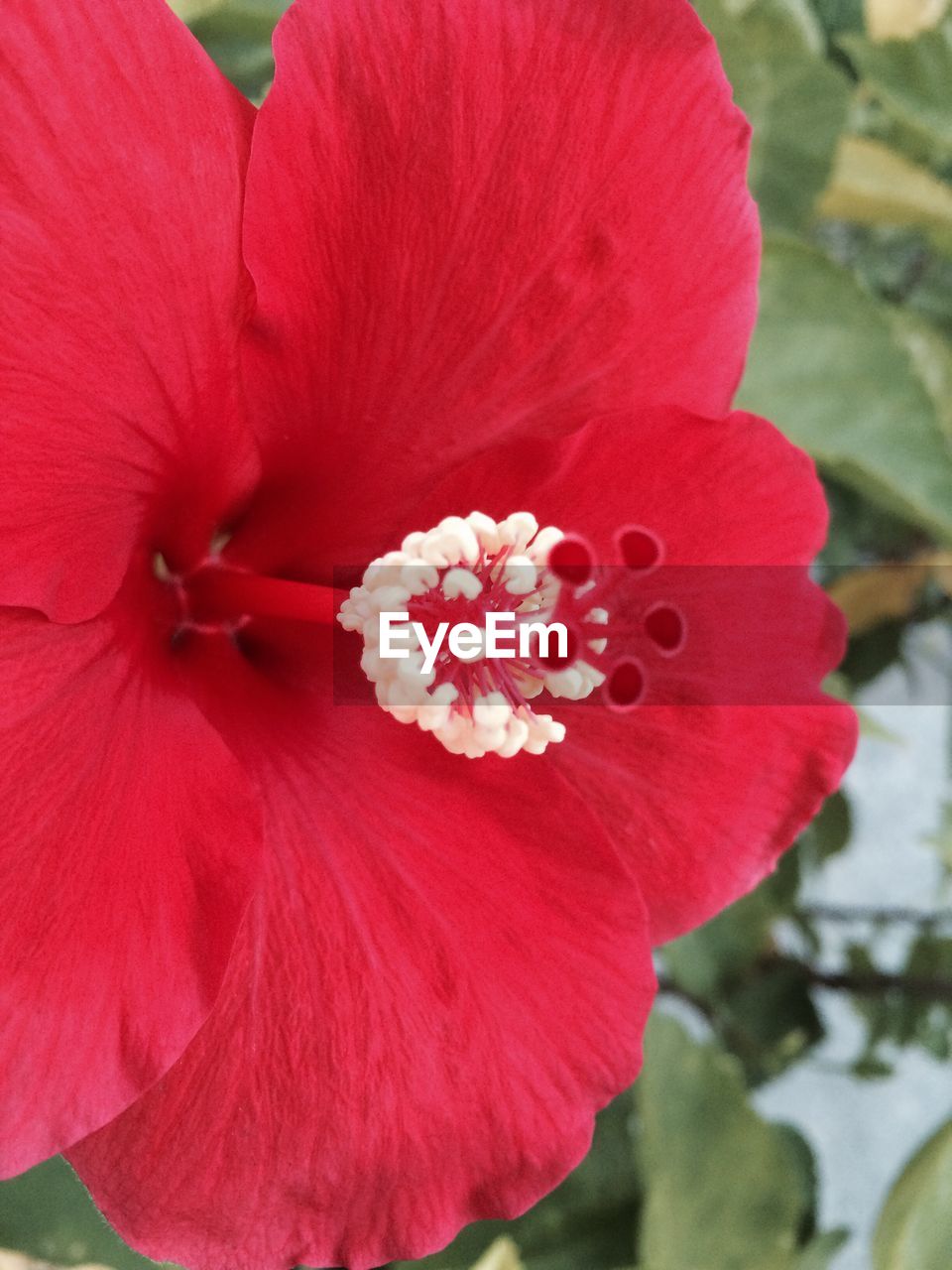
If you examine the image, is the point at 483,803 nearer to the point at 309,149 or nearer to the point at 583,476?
the point at 583,476

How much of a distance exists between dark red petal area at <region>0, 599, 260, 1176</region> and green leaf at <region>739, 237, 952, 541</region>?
0.52 metres

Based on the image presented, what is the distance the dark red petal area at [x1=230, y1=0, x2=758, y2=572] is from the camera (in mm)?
465

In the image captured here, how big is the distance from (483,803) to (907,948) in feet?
2.49

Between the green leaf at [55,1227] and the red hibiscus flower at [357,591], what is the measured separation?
0.10 meters

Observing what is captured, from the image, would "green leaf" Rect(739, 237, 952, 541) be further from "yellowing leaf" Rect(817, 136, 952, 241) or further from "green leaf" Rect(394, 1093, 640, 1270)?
"green leaf" Rect(394, 1093, 640, 1270)

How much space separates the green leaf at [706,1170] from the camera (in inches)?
32.6

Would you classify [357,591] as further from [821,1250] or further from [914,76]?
[821,1250]

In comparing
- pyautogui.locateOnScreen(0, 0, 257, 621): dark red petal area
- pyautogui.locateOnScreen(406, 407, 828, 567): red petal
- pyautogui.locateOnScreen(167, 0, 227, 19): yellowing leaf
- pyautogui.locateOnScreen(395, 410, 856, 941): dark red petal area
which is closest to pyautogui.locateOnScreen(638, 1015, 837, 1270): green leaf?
pyautogui.locateOnScreen(395, 410, 856, 941): dark red petal area

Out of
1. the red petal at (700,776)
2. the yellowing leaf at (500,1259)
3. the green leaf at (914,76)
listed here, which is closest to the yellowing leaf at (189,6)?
the red petal at (700,776)

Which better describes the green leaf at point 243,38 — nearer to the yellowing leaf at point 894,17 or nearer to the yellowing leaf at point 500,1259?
the yellowing leaf at point 894,17

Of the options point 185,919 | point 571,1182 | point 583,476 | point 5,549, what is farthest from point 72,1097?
point 571,1182

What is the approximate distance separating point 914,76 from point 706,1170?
764mm

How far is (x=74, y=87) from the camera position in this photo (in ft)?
1.33

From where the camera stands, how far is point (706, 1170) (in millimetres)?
866
